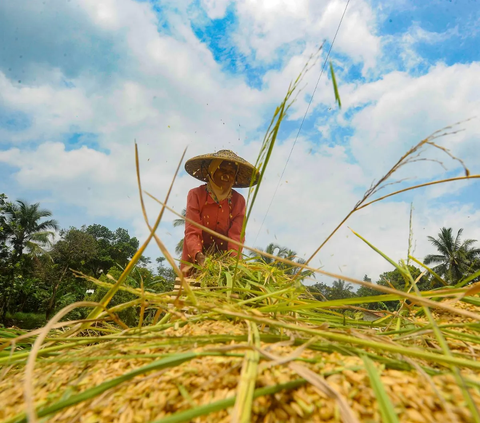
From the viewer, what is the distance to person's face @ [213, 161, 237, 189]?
3045 millimetres

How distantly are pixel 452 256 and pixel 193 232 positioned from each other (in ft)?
99.5

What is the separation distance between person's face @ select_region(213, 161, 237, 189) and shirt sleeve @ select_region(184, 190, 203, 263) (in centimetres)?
30

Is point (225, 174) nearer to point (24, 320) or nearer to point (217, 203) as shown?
point (217, 203)

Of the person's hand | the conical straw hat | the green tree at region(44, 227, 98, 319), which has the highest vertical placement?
the green tree at region(44, 227, 98, 319)

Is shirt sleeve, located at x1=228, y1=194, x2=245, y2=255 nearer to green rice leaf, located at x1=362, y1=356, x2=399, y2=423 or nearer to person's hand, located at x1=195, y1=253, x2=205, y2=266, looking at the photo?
person's hand, located at x1=195, y1=253, x2=205, y2=266

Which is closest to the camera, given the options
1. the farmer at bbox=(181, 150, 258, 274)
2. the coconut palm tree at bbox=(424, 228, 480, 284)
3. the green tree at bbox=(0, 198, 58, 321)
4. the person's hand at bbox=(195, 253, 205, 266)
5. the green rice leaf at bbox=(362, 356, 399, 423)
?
the green rice leaf at bbox=(362, 356, 399, 423)

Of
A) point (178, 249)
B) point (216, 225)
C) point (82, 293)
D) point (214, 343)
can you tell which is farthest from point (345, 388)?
point (82, 293)

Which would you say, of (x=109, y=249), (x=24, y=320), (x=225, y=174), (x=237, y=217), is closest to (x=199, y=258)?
(x=237, y=217)

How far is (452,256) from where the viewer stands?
25984 mm

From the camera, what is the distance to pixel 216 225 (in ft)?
10.3

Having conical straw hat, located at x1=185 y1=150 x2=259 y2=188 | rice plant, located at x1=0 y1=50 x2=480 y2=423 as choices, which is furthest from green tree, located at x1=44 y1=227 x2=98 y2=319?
rice plant, located at x1=0 y1=50 x2=480 y2=423

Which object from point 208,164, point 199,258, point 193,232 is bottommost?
point 199,258

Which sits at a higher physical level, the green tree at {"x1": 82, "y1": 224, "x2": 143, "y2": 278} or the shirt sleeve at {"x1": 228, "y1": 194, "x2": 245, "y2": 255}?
the green tree at {"x1": 82, "y1": 224, "x2": 143, "y2": 278}

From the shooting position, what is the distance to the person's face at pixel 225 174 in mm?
3045
